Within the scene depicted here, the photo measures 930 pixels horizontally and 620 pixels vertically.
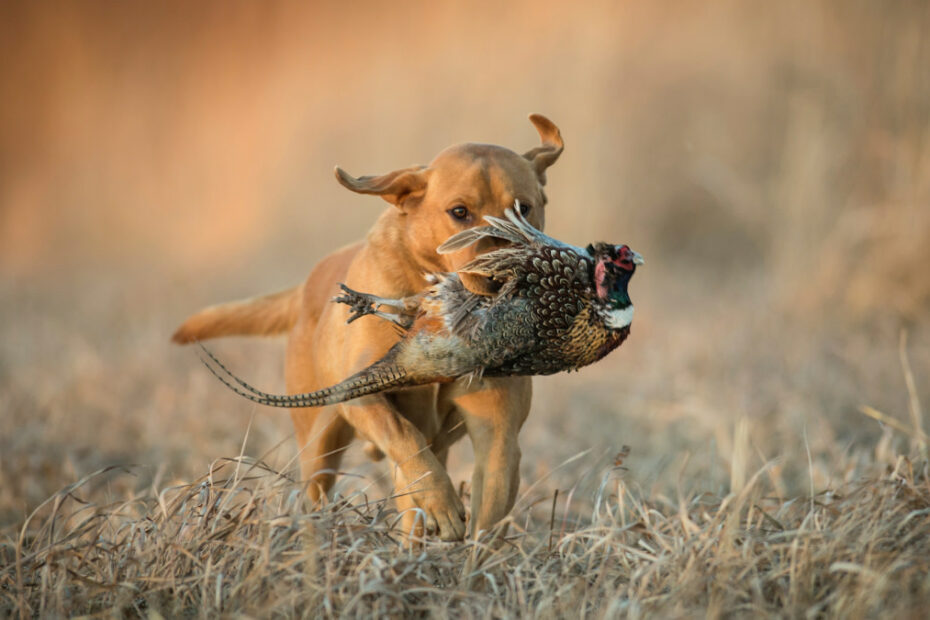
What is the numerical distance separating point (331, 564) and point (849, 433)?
3634mm

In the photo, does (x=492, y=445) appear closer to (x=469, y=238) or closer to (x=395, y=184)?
(x=469, y=238)

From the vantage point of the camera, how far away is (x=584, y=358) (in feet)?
9.23

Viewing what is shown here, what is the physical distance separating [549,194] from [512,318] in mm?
7395

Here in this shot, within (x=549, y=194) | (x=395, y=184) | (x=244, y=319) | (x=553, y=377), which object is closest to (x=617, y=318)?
(x=395, y=184)

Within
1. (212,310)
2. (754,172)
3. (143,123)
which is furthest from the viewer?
(143,123)

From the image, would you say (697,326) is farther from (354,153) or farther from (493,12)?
(354,153)

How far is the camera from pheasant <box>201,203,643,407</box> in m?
2.73

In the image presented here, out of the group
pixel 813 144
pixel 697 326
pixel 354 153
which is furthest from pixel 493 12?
pixel 697 326

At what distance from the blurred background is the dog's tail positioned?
0.76 meters

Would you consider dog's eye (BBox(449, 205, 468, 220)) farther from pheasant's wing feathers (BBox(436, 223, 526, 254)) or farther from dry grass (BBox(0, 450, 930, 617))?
dry grass (BBox(0, 450, 930, 617))

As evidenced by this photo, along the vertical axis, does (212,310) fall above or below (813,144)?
below

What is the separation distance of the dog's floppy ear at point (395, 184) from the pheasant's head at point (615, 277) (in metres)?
0.86

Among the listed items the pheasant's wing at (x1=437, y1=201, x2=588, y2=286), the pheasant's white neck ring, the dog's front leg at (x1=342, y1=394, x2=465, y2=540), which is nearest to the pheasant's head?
the pheasant's white neck ring

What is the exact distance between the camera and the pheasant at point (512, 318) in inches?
107
